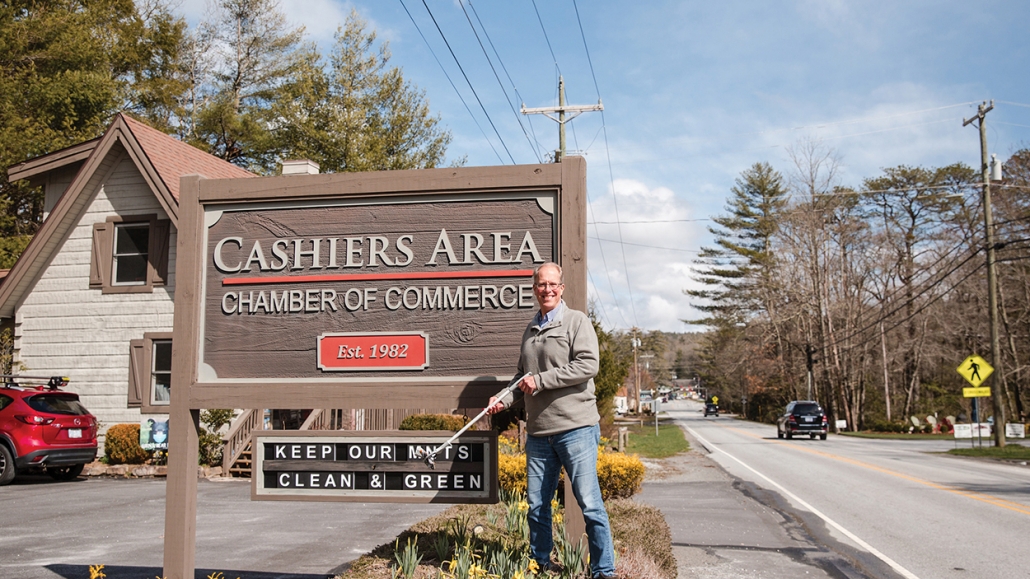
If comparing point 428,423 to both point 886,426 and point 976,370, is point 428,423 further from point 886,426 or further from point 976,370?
point 886,426

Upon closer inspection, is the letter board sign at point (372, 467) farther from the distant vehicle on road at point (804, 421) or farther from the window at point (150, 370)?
the distant vehicle on road at point (804, 421)

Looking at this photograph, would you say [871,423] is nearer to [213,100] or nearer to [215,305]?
[213,100]

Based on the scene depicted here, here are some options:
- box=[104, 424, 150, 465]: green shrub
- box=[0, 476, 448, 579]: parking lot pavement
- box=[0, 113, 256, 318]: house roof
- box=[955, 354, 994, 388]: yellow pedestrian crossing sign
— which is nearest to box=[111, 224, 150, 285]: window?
box=[0, 113, 256, 318]: house roof

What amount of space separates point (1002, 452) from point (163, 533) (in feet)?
76.0

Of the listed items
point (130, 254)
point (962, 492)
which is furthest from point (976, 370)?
point (130, 254)

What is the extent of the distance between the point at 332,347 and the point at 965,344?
180 feet

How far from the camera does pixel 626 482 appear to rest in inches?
408

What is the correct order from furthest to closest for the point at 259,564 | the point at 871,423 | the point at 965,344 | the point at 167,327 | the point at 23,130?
the point at 965,344 < the point at 871,423 < the point at 23,130 < the point at 167,327 < the point at 259,564

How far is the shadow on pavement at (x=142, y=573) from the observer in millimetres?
6227

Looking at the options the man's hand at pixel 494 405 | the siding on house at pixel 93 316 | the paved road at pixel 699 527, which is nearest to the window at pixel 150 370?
the siding on house at pixel 93 316

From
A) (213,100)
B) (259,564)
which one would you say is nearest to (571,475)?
(259,564)

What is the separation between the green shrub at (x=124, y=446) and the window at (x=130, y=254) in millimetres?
3046

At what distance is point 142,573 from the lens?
6.46 meters

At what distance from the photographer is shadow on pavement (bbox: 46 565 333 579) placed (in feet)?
20.4
